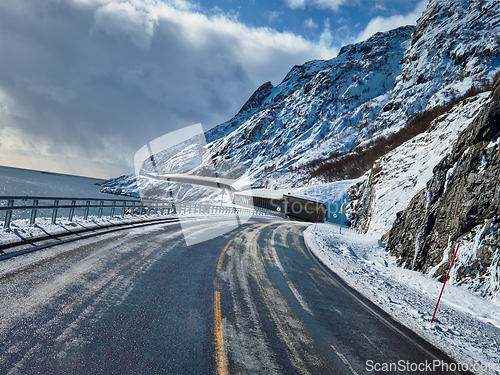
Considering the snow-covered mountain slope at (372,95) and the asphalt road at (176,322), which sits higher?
the snow-covered mountain slope at (372,95)

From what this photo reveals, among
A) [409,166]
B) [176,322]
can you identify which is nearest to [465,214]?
[176,322]

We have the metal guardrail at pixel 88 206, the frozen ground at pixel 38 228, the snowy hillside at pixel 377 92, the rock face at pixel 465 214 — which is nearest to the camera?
the frozen ground at pixel 38 228

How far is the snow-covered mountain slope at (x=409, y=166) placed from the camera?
1752cm

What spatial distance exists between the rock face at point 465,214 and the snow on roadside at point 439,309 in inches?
34.6

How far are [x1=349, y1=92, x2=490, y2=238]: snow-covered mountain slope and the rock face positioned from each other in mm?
3139

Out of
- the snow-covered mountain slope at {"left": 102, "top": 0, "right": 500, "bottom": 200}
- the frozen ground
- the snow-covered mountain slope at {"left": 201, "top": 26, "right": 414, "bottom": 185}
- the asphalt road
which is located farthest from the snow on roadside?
the snow-covered mountain slope at {"left": 201, "top": 26, "right": 414, "bottom": 185}

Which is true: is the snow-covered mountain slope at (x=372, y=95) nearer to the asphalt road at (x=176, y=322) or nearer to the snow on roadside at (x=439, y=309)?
the snow on roadside at (x=439, y=309)

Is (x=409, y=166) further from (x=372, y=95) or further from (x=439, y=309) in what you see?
(x=372, y=95)

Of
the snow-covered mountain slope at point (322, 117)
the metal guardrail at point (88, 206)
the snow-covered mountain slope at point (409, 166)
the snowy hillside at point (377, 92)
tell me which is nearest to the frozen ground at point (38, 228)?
the metal guardrail at point (88, 206)

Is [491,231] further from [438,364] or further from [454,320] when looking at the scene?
[438,364]

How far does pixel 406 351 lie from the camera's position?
4.51 metres

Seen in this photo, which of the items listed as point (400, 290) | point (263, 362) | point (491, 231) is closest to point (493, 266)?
point (491, 231)

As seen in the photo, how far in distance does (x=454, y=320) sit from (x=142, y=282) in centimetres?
800

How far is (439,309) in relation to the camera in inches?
277
